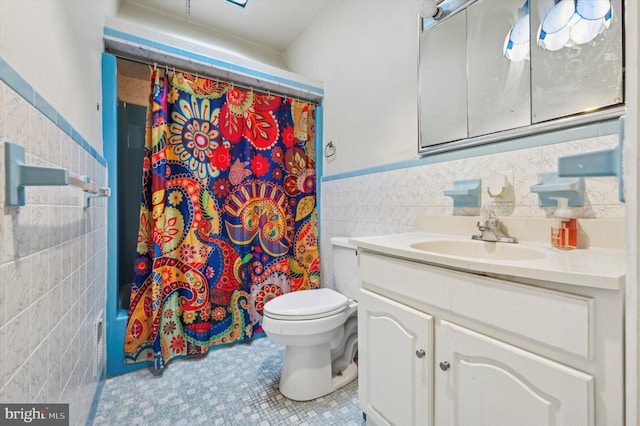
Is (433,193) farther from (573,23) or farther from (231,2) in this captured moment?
(231,2)

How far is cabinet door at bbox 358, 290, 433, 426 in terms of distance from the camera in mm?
833

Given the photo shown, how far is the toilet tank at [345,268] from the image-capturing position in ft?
5.27

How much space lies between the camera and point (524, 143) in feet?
3.32

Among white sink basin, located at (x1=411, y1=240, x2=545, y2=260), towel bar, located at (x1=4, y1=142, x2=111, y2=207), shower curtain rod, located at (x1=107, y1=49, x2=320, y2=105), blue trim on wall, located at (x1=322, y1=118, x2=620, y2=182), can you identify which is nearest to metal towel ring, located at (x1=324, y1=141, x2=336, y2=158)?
shower curtain rod, located at (x1=107, y1=49, x2=320, y2=105)

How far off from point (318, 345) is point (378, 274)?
577 mm

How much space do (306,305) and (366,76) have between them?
140 cm

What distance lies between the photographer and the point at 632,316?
0.82 ft

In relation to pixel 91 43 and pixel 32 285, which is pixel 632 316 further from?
pixel 91 43

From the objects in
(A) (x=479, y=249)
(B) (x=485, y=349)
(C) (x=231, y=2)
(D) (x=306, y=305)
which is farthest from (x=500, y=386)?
(C) (x=231, y=2)

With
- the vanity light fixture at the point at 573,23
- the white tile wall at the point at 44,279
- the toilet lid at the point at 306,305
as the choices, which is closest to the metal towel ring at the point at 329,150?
the toilet lid at the point at 306,305

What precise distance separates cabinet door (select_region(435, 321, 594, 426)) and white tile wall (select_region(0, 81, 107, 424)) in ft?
3.10

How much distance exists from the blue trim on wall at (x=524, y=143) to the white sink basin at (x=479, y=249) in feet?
1.22

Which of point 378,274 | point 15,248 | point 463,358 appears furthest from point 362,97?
point 15,248

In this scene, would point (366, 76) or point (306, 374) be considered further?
point (366, 76)
